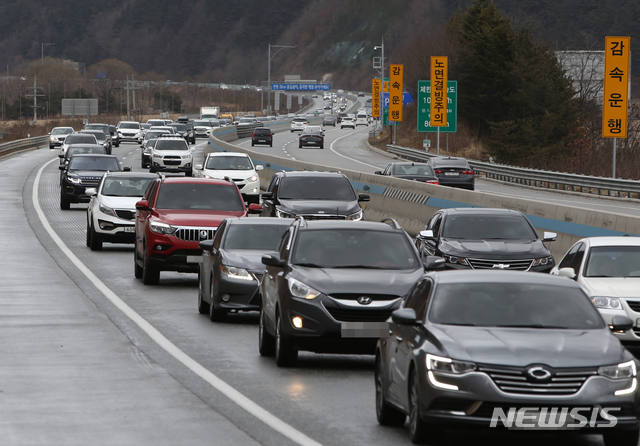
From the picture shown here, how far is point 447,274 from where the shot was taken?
883 cm

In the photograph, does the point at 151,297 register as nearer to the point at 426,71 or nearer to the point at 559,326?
the point at 559,326

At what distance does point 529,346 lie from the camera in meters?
7.60

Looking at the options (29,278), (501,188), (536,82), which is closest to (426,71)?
(536,82)

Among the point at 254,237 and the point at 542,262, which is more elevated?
the point at 254,237

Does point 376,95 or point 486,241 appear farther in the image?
point 376,95

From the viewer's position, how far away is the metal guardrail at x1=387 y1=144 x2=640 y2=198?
4425cm

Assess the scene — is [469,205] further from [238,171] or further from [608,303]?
[238,171]

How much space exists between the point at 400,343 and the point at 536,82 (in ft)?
248

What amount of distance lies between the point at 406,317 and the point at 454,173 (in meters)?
38.2

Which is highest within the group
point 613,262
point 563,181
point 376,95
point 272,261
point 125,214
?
point 376,95

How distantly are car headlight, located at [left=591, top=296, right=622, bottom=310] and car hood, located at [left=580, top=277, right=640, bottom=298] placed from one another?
8 cm

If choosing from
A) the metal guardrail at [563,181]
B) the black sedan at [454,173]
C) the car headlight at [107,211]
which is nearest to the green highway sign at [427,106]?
the metal guardrail at [563,181]

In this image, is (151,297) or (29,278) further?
(29,278)

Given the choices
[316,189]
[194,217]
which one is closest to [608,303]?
[194,217]
